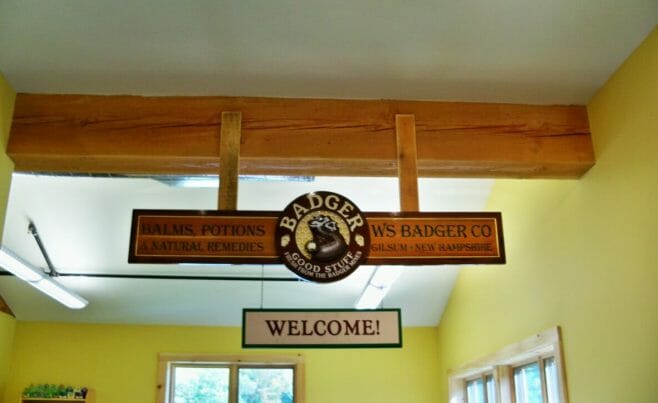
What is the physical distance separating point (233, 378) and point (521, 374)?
3.46 m

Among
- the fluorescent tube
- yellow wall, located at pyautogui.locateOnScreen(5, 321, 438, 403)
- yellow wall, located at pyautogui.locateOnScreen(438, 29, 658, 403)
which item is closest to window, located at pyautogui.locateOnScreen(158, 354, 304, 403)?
yellow wall, located at pyautogui.locateOnScreen(5, 321, 438, 403)

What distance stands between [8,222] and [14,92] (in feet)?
8.67

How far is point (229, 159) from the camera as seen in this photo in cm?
324

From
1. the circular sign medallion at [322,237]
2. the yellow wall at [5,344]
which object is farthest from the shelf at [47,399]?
the circular sign medallion at [322,237]

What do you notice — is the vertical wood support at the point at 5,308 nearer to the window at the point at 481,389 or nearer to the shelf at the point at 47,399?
the shelf at the point at 47,399

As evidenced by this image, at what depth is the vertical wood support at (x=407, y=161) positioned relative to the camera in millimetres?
3146

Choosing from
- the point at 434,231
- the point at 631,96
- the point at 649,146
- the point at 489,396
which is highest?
the point at 631,96

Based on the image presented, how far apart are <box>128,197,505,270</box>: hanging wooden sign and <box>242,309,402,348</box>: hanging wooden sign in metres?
1.47

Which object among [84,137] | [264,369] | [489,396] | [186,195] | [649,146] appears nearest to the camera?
[649,146]

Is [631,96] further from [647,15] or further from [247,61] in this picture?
[247,61]

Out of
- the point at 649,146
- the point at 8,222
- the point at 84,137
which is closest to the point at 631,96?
the point at 649,146

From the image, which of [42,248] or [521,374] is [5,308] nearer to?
[42,248]

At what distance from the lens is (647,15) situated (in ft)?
9.28

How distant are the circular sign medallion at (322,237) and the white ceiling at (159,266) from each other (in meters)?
2.21
